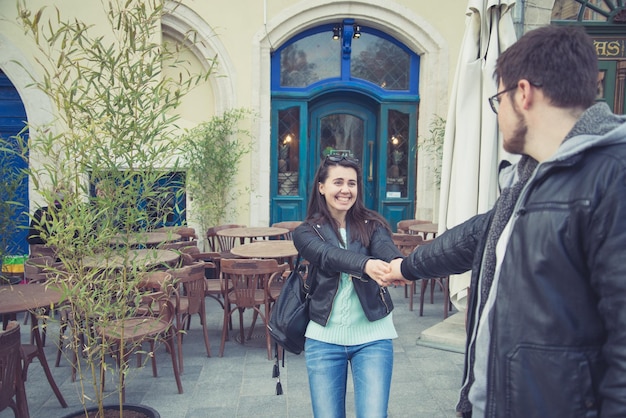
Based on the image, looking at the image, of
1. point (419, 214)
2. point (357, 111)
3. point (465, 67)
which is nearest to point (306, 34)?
point (357, 111)

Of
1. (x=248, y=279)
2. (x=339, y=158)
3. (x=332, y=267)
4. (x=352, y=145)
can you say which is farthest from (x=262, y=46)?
(x=332, y=267)

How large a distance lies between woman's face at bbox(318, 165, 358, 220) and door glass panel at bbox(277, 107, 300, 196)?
628 cm

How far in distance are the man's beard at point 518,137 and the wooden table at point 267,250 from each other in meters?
4.01

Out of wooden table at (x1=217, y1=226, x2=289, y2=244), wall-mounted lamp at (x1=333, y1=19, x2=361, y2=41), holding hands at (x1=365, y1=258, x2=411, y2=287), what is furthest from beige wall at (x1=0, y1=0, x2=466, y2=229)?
holding hands at (x1=365, y1=258, x2=411, y2=287)

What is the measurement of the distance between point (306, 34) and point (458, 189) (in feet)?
17.9

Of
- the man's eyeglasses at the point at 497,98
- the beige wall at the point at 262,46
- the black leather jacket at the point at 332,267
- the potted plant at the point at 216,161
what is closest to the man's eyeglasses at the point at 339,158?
the black leather jacket at the point at 332,267

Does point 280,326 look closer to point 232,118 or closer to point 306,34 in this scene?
point 232,118

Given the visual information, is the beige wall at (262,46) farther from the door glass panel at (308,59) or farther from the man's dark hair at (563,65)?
the man's dark hair at (563,65)

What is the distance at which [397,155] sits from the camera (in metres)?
9.11

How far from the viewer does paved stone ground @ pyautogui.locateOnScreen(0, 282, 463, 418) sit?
3.75 m

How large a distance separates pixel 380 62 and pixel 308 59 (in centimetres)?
126

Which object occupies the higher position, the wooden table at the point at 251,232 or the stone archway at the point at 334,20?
the stone archway at the point at 334,20

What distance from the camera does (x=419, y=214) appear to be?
8.89 meters

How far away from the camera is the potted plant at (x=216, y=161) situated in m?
7.91
